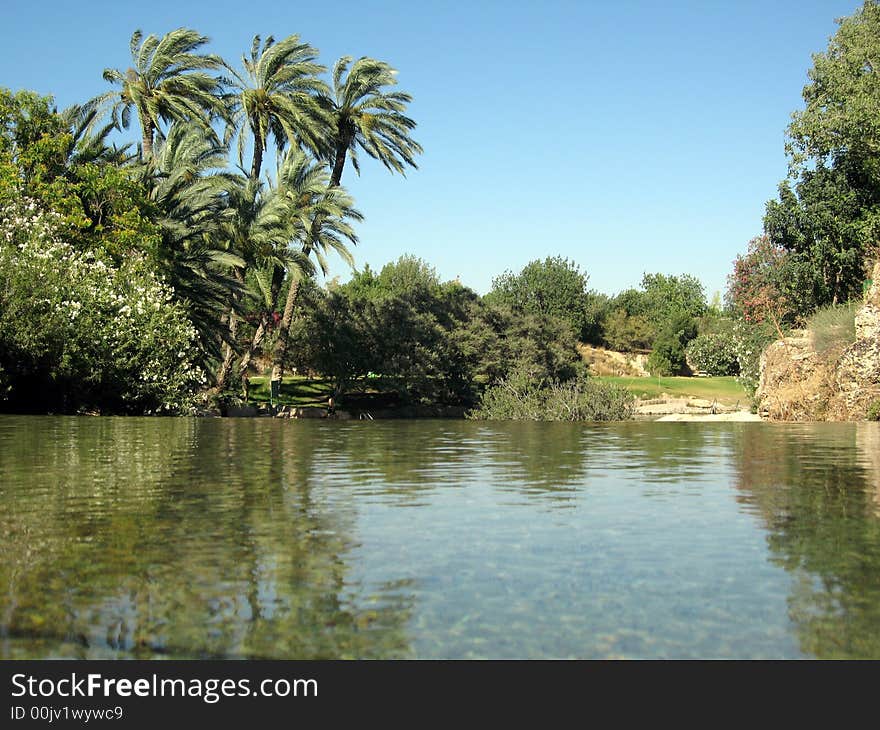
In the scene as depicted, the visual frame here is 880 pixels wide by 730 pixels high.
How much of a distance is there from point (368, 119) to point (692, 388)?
2784cm

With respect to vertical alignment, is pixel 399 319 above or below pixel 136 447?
above

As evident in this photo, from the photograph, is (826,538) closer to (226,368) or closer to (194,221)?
(194,221)

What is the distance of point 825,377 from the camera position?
85.9 ft

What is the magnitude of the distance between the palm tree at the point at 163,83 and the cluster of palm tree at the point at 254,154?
56 millimetres

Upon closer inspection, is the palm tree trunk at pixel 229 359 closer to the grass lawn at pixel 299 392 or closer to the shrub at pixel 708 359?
the grass lawn at pixel 299 392

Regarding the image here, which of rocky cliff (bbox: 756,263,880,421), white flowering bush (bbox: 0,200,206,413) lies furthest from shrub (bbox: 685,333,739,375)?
white flowering bush (bbox: 0,200,206,413)

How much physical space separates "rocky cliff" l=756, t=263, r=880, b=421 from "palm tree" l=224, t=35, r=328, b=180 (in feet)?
72.9

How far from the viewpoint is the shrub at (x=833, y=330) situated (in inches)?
1023

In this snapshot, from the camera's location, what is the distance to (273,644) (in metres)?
3.29

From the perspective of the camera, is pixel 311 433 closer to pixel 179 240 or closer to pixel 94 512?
pixel 94 512

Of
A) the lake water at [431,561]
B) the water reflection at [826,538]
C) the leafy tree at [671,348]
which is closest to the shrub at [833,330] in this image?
the water reflection at [826,538]

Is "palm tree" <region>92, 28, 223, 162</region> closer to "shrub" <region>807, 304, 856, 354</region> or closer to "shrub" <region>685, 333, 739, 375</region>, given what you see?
"shrub" <region>807, 304, 856, 354</region>

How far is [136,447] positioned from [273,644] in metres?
8.22
